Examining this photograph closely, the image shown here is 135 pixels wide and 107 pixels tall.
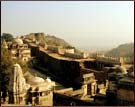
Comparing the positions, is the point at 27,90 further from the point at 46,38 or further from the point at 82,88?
the point at 46,38

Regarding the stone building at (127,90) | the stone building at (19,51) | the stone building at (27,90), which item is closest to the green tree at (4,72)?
the stone building at (27,90)

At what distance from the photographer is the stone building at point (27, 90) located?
49.5 feet

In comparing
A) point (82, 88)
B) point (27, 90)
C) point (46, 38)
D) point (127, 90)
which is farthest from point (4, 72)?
point (46, 38)

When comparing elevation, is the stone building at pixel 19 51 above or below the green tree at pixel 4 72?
above

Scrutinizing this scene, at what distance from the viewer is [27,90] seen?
16891mm

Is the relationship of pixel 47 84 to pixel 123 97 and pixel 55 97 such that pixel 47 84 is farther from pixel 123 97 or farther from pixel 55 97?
pixel 123 97

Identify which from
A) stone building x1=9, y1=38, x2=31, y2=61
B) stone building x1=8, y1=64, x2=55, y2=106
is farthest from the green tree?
stone building x1=9, y1=38, x2=31, y2=61

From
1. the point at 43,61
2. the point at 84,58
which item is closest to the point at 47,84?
the point at 84,58

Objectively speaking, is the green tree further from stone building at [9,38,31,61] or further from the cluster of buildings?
stone building at [9,38,31,61]

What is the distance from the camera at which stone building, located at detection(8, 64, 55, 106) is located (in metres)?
15.1

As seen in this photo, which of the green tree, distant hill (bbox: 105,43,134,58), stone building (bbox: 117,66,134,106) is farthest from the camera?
distant hill (bbox: 105,43,134,58)

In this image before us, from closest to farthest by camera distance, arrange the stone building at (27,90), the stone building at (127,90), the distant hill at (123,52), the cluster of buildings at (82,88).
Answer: the stone building at (127,90) < the cluster of buildings at (82,88) < the stone building at (27,90) < the distant hill at (123,52)

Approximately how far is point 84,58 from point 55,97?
18.4m

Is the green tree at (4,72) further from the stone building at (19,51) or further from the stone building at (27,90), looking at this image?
the stone building at (19,51)
